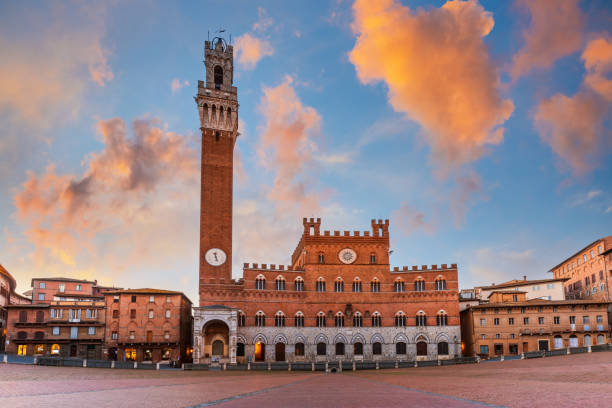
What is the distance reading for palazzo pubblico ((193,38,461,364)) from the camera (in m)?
68.4

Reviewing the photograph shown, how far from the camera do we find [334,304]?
71.7 m

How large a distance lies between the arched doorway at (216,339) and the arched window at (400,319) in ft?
79.5

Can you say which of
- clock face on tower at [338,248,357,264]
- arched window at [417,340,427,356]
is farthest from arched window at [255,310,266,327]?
arched window at [417,340,427,356]

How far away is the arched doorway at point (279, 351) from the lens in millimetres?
68562

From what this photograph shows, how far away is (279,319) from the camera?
229ft

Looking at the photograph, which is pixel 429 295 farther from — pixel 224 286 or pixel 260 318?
pixel 224 286

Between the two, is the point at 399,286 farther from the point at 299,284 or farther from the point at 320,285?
the point at 299,284

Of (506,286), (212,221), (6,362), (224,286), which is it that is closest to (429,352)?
(506,286)

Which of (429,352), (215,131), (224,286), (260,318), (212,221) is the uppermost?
(215,131)

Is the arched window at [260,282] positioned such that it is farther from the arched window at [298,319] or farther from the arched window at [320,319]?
the arched window at [320,319]

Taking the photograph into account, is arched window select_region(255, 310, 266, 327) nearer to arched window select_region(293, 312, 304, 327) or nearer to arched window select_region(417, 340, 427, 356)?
arched window select_region(293, 312, 304, 327)

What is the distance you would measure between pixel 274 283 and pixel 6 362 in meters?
33.7

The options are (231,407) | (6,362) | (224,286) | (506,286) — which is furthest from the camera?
(506,286)

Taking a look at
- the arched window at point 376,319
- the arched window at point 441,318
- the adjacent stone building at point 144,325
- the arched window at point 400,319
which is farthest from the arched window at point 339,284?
the adjacent stone building at point 144,325
